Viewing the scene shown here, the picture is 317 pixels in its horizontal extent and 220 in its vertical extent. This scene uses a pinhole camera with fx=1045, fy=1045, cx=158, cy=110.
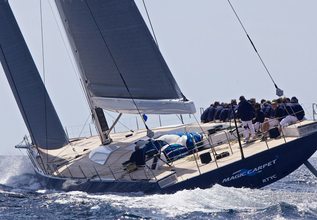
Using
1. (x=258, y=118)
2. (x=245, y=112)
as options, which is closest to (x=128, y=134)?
(x=258, y=118)

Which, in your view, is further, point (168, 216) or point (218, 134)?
point (218, 134)

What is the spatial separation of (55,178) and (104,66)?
347 cm

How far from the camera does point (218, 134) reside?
→ 28.4m

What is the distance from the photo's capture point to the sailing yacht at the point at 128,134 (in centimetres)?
2519

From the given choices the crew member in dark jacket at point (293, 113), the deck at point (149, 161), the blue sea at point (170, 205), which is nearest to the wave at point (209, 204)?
the blue sea at point (170, 205)

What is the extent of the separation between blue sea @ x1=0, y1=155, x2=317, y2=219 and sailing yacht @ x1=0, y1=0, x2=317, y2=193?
21.9 inches

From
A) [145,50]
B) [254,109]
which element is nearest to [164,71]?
[145,50]

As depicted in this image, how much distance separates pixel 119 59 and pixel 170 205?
6.56 m

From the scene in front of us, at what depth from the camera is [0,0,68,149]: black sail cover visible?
3044 cm

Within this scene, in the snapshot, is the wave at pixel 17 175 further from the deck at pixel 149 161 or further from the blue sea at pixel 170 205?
the blue sea at pixel 170 205

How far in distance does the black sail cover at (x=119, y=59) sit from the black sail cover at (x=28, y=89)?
1.66 metres

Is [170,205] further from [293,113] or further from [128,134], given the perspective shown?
[128,134]

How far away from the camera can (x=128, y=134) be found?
33062 millimetres

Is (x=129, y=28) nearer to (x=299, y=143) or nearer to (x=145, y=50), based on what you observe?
(x=145, y=50)
